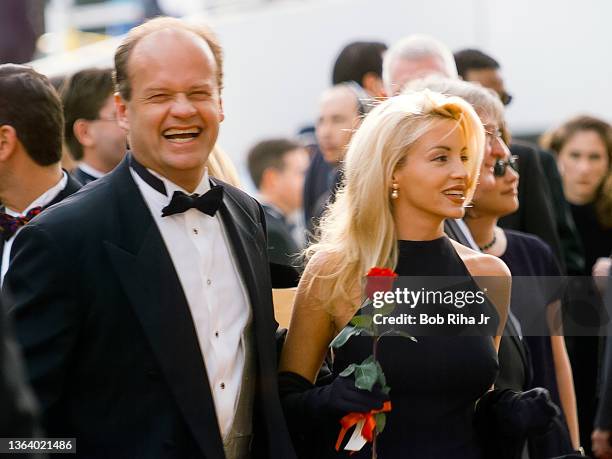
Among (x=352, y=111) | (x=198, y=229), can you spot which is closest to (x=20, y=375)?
(x=198, y=229)

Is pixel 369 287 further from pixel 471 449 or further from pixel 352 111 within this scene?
pixel 352 111

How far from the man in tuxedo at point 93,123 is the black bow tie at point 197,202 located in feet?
5.74

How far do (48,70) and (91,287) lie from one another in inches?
294

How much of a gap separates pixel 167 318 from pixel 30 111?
1.18 m

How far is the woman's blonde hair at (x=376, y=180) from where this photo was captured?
11.9 ft

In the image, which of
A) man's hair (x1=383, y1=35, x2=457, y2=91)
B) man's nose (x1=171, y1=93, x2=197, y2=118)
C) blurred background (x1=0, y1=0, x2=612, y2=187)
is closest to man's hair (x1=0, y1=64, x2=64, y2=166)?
man's nose (x1=171, y1=93, x2=197, y2=118)

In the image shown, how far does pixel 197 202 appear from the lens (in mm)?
3260

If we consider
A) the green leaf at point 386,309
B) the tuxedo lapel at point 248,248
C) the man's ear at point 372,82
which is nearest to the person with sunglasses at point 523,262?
the green leaf at point 386,309

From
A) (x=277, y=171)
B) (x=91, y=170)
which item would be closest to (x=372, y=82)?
(x=277, y=171)

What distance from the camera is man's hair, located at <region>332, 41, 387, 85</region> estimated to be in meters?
6.53

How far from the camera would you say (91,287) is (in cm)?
306

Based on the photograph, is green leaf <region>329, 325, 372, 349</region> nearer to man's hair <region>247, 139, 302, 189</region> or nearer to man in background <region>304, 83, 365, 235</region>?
man in background <region>304, 83, 365, 235</region>

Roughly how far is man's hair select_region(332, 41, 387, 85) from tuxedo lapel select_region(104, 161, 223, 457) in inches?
139

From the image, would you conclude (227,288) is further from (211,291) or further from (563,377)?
A: (563,377)
